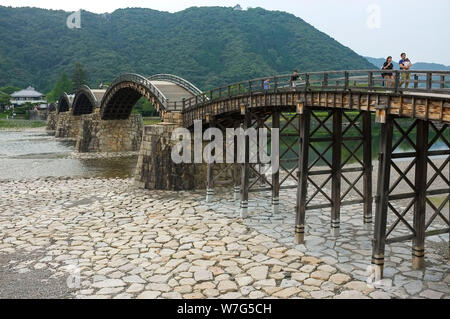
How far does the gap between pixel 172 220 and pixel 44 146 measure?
1521 inches

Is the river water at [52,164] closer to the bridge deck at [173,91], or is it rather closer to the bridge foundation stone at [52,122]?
the bridge deck at [173,91]

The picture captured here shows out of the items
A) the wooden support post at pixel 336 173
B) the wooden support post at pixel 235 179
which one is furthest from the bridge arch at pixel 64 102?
the wooden support post at pixel 336 173

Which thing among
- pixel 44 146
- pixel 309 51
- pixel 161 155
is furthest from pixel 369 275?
pixel 309 51

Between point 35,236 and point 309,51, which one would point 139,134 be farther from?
point 309,51

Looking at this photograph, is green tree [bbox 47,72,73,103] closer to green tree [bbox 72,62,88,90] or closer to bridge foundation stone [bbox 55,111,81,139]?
green tree [bbox 72,62,88,90]

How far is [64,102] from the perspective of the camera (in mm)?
70062

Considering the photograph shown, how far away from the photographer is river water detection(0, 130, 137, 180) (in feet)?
102

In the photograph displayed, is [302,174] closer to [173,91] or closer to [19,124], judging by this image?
[173,91]

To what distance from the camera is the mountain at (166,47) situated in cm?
9775

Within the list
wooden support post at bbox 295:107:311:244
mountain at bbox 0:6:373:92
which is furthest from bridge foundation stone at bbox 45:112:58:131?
wooden support post at bbox 295:107:311:244

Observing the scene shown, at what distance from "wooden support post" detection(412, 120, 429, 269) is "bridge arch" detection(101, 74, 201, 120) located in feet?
53.6

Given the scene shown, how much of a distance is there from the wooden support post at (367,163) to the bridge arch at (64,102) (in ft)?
188

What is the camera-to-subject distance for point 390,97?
10758 mm
